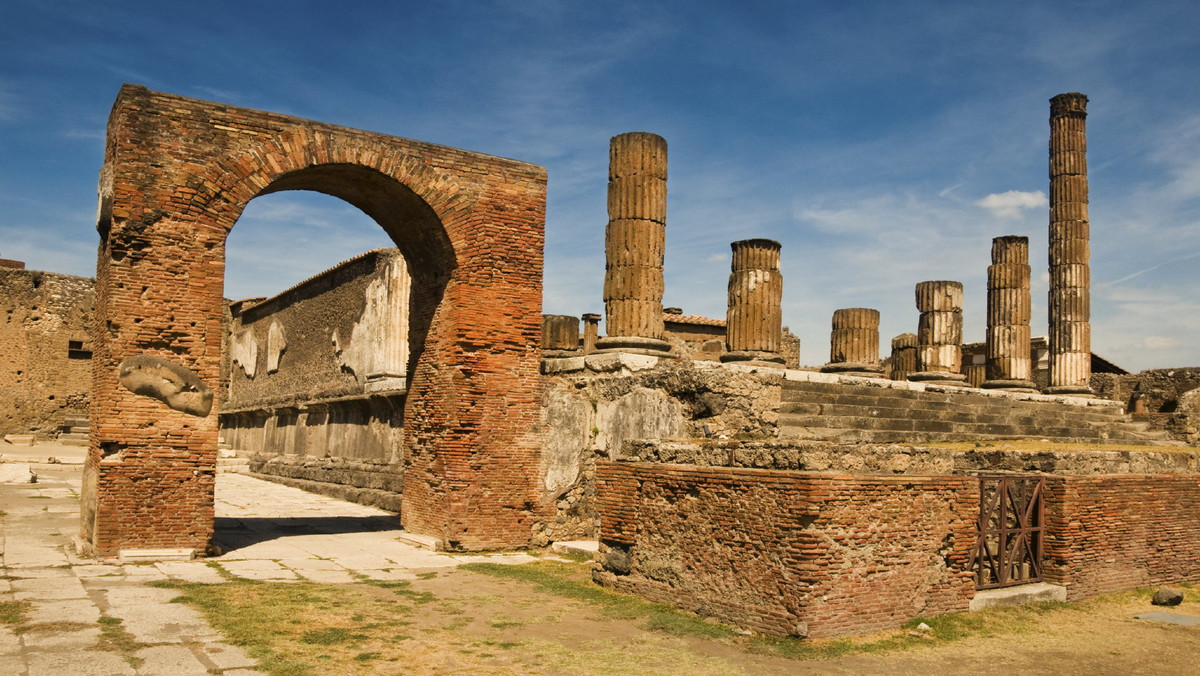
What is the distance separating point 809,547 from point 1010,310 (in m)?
14.2

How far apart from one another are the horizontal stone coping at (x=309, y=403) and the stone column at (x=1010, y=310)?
37.3ft

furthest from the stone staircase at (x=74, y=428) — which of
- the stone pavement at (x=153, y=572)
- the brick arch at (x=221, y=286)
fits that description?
the brick arch at (x=221, y=286)

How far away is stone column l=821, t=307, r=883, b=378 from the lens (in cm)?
1584

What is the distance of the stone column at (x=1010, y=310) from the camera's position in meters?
18.2

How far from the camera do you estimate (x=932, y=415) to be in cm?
1329

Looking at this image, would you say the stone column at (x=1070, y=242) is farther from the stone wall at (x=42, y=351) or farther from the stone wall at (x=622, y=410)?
the stone wall at (x=42, y=351)

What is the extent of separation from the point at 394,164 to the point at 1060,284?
49.8 feet

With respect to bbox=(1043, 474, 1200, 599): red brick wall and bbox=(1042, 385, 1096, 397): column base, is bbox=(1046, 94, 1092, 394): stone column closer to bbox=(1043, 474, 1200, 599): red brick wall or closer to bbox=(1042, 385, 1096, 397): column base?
bbox=(1042, 385, 1096, 397): column base

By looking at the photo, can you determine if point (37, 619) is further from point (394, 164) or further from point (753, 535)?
point (394, 164)

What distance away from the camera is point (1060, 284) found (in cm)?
1966

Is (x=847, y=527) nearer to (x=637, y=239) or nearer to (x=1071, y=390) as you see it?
(x=637, y=239)

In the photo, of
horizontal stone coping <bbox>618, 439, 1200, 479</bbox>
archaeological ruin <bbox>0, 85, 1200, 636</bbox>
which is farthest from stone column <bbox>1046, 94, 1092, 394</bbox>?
horizontal stone coping <bbox>618, 439, 1200, 479</bbox>

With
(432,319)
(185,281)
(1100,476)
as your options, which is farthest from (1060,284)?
(185,281)

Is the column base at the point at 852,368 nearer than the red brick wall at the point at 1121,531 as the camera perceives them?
No
